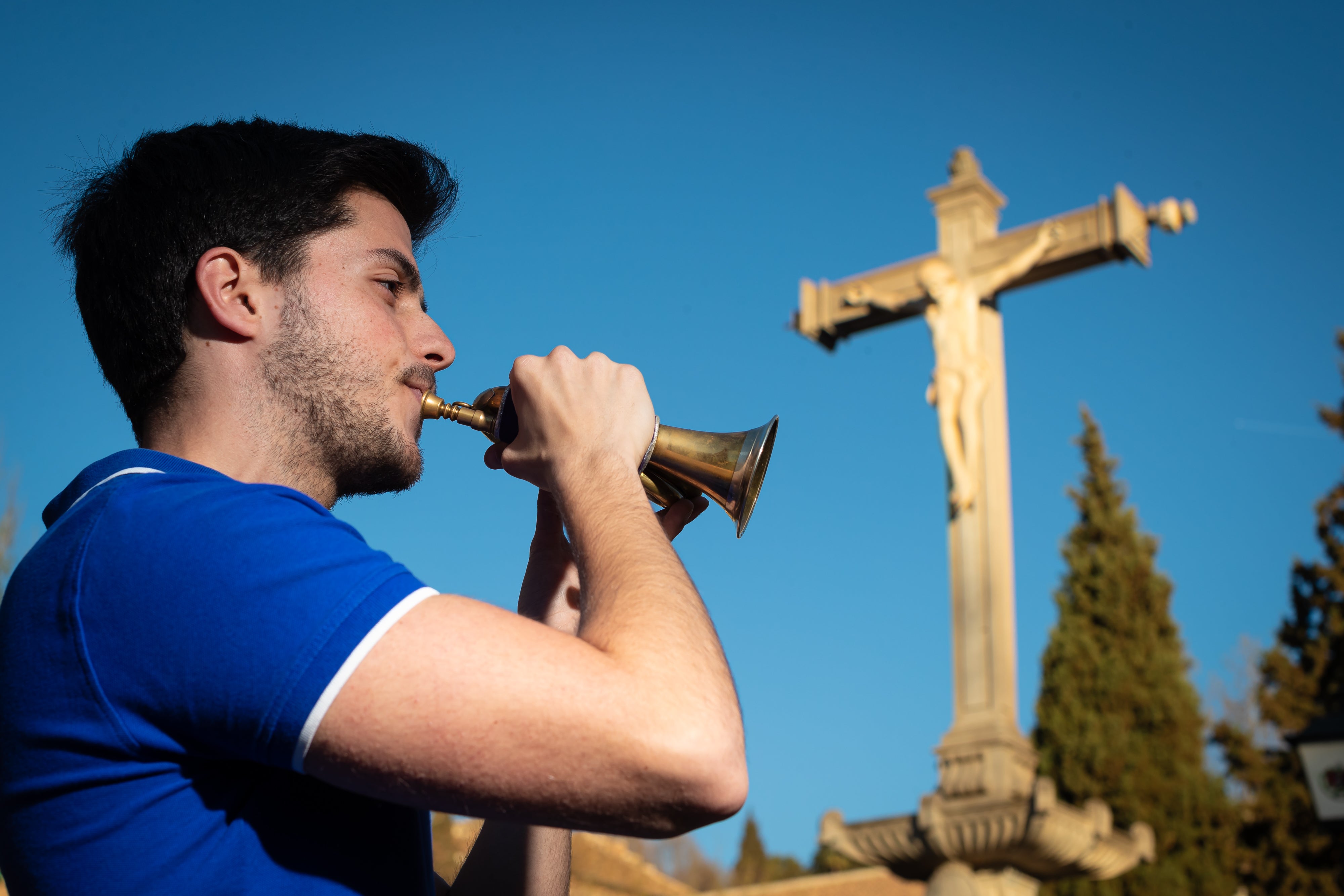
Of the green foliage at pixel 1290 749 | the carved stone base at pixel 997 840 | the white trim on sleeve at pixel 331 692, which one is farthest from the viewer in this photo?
the green foliage at pixel 1290 749

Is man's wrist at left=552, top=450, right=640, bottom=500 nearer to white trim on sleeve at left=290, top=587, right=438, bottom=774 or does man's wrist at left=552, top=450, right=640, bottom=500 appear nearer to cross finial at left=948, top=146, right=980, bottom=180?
white trim on sleeve at left=290, top=587, right=438, bottom=774

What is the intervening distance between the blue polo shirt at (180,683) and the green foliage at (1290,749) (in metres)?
14.7

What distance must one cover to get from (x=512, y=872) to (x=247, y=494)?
2.50 feet

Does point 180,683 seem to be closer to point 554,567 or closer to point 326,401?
point 326,401

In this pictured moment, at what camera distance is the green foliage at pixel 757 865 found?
30.9 m

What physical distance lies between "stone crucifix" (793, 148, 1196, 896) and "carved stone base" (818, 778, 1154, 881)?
0.01 m

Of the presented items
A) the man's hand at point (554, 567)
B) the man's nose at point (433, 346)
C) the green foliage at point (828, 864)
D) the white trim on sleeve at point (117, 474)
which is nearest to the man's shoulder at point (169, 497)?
the white trim on sleeve at point (117, 474)

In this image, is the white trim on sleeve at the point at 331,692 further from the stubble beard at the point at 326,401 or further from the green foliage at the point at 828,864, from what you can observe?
the green foliage at the point at 828,864

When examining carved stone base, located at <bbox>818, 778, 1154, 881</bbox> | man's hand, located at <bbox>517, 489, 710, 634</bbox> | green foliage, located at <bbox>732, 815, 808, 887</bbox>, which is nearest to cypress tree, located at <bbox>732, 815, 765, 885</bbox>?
green foliage, located at <bbox>732, 815, 808, 887</bbox>

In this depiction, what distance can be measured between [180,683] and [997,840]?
6.79 m

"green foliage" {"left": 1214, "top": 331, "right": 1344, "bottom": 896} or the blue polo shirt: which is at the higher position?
"green foliage" {"left": 1214, "top": 331, "right": 1344, "bottom": 896}

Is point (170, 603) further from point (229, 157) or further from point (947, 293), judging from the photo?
point (947, 293)

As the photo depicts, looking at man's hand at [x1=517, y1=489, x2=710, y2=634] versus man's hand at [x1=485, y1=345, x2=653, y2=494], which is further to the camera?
man's hand at [x1=517, y1=489, x2=710, y2=634]

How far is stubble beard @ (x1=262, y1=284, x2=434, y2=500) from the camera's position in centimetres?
139
